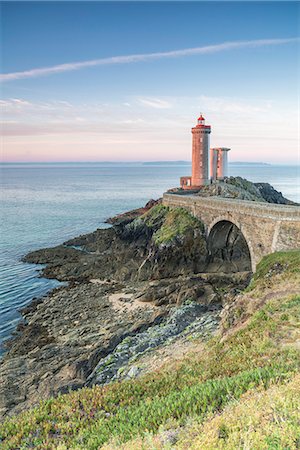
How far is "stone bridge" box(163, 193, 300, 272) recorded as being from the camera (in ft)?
74.1

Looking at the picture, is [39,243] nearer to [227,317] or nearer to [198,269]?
[198,269]

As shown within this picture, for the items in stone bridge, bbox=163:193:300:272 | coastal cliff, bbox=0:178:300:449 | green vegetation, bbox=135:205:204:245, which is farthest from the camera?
green vegetation, bbox=135:205:204:245

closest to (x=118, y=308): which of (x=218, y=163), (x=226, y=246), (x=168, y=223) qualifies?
(x=226, y=246)

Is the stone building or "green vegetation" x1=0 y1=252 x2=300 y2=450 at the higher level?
the stone building

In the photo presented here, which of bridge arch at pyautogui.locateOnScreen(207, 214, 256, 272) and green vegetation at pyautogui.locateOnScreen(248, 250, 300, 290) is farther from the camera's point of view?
bridge arch at pyautogui.locateOnScreen(207, 214, 256, 272)

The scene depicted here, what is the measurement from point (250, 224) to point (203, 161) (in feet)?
72.3

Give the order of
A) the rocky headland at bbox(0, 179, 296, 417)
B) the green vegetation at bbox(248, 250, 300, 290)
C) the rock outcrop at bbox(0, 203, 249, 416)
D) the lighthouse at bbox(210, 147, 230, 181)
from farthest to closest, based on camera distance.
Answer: the lighthouse at bbox(210, 147, 230, 181)
the green vegetation at bbox(248, 250, 300, 290)
the rock outcrop at bbox(0, 203, 249, 416)
the rocky headland at bbox(0, 179, 296, 417)

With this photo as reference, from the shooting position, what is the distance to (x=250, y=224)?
2597cm

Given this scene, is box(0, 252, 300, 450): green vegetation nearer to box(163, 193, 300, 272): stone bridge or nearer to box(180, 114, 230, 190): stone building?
box(163, 193, 300, 272): stone bridge

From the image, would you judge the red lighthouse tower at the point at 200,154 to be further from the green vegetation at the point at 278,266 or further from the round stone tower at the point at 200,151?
the green vegetation at the point at 278,266

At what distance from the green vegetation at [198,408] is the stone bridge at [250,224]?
493 inches

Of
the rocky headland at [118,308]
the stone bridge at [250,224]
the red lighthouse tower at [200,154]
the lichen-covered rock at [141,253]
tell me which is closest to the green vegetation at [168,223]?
the lichen-covered rock at [141,253]

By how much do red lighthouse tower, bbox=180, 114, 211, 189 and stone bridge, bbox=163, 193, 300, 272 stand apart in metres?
11.7

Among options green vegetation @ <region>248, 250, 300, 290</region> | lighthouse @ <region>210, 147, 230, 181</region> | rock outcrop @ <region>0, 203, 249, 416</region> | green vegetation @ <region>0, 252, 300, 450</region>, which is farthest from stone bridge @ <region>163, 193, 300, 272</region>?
lighthouse @ <region>210, 147, 230, 181</region>
